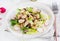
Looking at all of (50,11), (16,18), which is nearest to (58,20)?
(50,11)

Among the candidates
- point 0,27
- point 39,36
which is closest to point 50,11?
point 39,36

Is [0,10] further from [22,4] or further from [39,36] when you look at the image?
[39,36]

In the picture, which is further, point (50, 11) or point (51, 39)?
point (50, 11)

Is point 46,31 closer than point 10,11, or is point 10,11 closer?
point 46,31

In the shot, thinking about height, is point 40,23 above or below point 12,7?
below

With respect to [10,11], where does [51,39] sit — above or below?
below

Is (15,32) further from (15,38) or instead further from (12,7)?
(12,7)
